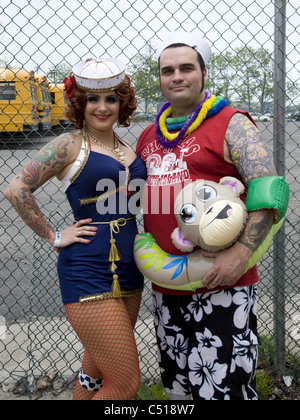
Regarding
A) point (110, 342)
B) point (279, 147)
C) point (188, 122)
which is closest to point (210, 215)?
point (188, 122)

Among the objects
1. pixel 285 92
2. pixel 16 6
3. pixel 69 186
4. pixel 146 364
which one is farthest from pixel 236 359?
pixel 16 6

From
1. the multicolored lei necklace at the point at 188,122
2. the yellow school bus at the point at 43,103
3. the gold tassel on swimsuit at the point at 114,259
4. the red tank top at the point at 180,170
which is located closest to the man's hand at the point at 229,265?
the red tank top at the point at 180,170

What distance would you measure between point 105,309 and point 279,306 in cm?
147

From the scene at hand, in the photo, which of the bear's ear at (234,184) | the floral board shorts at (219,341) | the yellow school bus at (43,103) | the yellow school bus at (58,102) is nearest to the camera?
the bear's ear at (234,184)

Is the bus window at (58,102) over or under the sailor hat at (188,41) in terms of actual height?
under

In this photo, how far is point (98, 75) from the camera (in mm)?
2238

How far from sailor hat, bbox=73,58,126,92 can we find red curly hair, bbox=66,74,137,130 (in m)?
0.04

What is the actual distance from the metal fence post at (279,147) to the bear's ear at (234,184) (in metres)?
0.97

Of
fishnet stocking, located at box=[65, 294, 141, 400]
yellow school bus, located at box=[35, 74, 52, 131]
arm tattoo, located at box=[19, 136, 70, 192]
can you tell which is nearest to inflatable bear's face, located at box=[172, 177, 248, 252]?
fishnet stocking, located at box=[65, 294, 141, 400]

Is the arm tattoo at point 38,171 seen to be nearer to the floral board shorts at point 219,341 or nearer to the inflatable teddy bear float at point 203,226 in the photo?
the inflatable teddy bear float at point 203,226

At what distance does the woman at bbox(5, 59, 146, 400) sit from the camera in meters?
2.20

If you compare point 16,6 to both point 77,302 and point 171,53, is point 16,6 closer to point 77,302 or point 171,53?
point 171,53

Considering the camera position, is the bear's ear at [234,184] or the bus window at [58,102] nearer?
the bear's ear at [234,184]

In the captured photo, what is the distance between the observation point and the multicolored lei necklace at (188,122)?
2.19 meters
